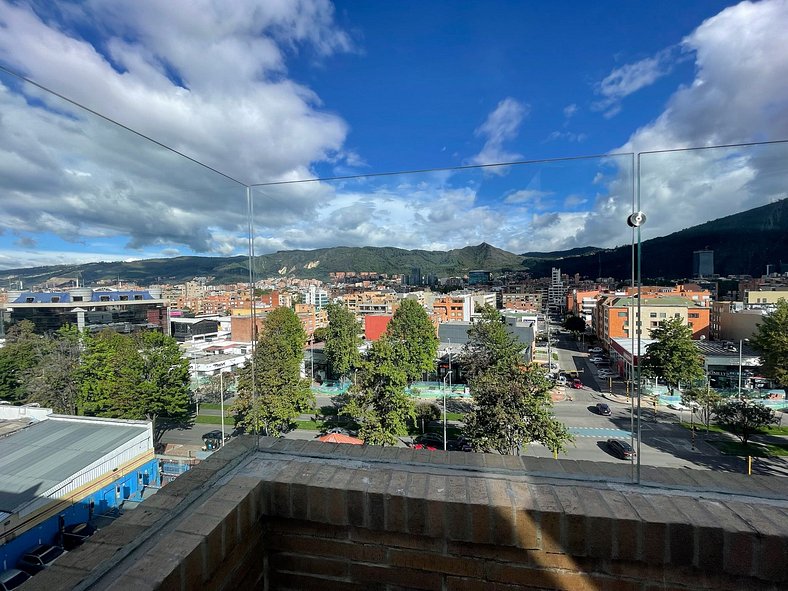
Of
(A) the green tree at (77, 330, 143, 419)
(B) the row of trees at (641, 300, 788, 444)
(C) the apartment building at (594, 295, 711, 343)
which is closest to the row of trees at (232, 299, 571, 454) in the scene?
(A) the green tree at (77, 330, 143, 419)

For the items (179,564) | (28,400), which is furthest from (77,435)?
(179,564)

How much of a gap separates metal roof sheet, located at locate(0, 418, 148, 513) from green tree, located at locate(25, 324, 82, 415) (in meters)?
0.12

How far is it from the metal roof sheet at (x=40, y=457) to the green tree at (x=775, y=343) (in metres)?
4.48

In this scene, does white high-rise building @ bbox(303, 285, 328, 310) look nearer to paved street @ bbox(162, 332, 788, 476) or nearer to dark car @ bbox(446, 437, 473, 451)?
paved street @ bbox(162, 332, 788, 476)

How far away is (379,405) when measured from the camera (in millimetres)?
8141

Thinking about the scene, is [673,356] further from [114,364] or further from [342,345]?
[342,345]

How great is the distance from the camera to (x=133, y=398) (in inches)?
145

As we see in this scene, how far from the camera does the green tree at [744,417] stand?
4.01 m

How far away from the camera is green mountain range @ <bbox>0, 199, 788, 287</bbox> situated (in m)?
1.58

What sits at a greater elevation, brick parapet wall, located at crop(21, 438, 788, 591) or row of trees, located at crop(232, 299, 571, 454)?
brick parapet wall, located at crop(21, 438, 788, 591)

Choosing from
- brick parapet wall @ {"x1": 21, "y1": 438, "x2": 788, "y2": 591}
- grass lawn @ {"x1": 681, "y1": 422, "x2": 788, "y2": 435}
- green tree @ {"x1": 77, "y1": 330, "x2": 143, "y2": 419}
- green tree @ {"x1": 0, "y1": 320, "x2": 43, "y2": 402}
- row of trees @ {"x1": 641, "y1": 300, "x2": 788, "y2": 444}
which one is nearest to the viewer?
brick parapet wall @ {"x1": 21, "y1": 438, "x2": 788, "y2": 591}

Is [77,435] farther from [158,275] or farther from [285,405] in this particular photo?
[285,405]

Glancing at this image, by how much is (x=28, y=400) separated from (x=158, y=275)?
3.14 feet

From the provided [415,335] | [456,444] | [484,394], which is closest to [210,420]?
[456,444]
